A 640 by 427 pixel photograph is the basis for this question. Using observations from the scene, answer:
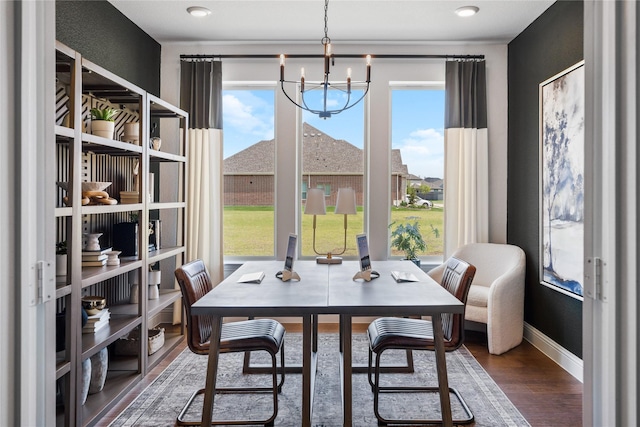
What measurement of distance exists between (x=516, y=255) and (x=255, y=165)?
8.46ft

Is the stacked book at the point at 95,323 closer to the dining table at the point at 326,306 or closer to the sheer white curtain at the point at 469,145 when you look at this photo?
the dining table at the point at 326,306

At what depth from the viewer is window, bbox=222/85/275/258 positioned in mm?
4492

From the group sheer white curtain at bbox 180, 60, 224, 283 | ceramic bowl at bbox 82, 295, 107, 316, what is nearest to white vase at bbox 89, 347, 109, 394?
ceramic bowl at bbox 82, 295, 107, 316

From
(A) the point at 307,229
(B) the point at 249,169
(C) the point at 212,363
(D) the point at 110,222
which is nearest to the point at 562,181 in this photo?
(A) the point at 307,229

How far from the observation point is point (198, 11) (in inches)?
140

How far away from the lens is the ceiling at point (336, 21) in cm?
343

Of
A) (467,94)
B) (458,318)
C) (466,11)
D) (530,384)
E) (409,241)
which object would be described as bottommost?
(530,384)

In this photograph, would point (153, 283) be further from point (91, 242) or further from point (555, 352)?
point (555, 352)

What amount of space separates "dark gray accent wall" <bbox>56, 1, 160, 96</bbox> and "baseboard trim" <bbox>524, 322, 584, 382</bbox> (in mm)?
3990

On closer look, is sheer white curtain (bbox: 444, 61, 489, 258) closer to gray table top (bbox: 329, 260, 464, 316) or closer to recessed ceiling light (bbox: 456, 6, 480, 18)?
recessed ceiling light (bbox: 456, 6, 480, 18)

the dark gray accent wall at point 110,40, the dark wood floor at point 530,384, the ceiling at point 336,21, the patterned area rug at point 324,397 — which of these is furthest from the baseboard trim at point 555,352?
the dark gray accent wall at point 110,40

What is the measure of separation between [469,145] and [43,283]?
3809 mm

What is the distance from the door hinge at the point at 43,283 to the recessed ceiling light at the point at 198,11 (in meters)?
2.99
